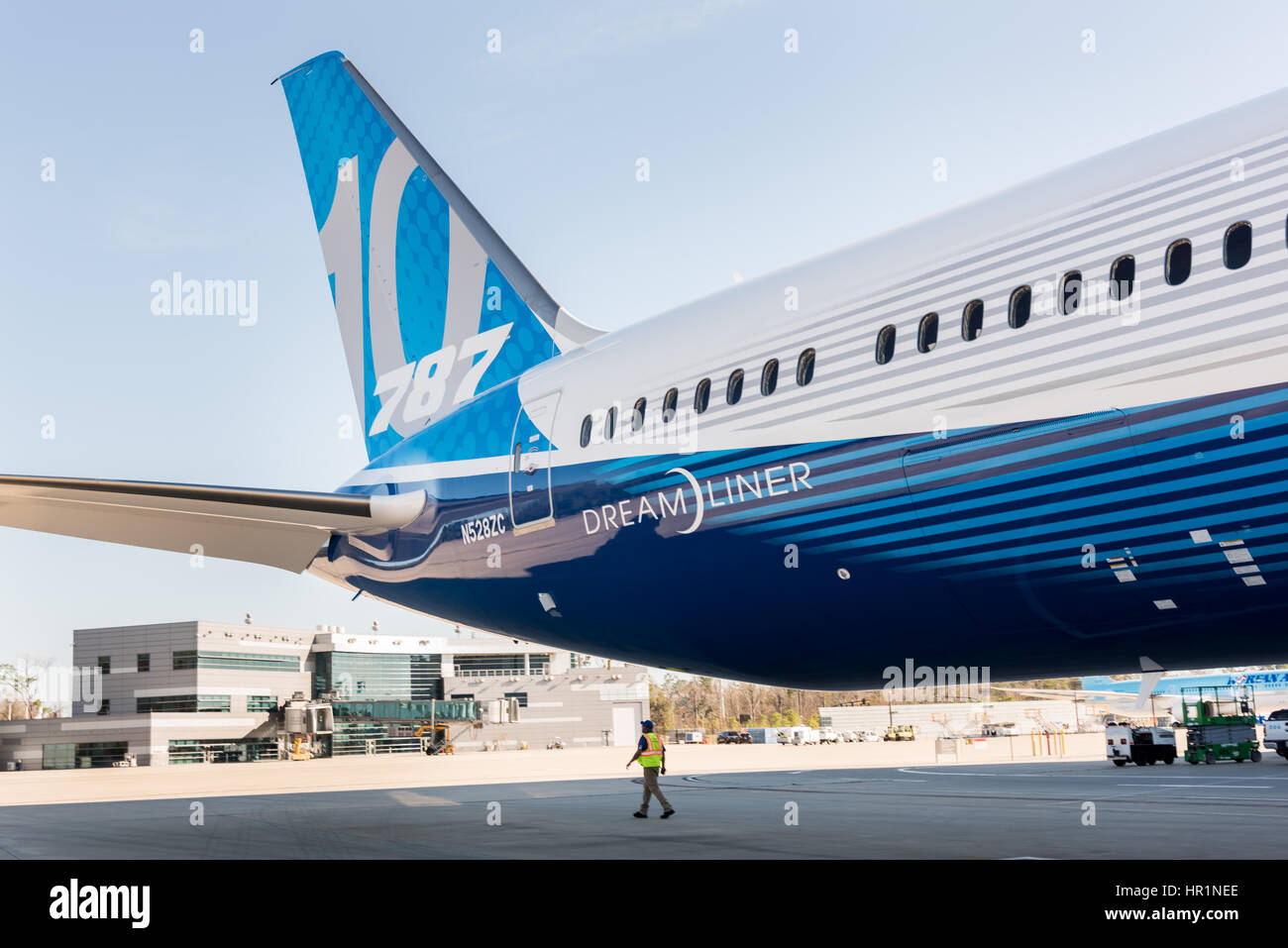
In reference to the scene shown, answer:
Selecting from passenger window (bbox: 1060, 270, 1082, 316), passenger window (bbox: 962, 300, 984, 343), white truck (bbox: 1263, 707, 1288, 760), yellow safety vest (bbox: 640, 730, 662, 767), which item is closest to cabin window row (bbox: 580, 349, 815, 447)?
passenger window (bbox: 962, 300, 984, 343)

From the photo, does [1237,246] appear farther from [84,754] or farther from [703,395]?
[84,754]

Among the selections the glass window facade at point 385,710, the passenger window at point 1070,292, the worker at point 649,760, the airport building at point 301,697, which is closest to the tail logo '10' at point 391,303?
the worker at point 649,760

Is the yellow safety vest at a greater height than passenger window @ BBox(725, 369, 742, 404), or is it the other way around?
passenger window @ BBox(725, 369, 742, 404)

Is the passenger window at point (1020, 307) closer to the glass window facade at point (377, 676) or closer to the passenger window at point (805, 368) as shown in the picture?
the passenger window at point (805, 368)

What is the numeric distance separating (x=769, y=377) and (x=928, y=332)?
1.88 m

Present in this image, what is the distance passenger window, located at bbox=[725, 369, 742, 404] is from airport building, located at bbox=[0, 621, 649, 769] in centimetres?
9190

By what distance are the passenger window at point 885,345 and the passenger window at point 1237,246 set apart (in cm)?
272

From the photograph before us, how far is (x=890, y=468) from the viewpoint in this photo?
9.23 metres

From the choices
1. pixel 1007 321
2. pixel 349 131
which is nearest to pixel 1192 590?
pixel 1007 321

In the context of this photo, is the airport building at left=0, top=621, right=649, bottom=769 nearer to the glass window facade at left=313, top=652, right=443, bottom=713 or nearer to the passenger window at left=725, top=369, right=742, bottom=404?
the glass window facade at left=313, top=652, right=443, bottom=713

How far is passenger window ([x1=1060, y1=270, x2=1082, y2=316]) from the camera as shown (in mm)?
8227

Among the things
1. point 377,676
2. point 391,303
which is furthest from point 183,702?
point 391,303
